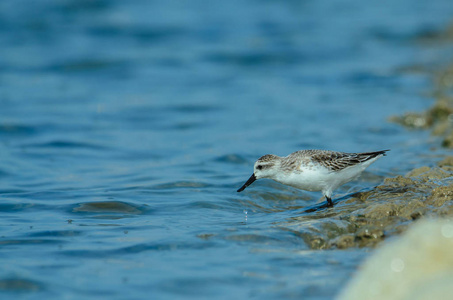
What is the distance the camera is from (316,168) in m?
7.91

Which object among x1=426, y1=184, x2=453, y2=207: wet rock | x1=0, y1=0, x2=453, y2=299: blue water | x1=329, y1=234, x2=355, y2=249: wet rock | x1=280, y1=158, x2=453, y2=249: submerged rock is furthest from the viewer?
x1=426, y1=184, x2=453, y2=207: wet rock

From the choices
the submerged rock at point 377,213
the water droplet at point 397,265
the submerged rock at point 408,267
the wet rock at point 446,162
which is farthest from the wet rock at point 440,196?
the water droplet at point 397,265

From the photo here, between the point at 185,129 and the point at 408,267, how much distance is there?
922cm

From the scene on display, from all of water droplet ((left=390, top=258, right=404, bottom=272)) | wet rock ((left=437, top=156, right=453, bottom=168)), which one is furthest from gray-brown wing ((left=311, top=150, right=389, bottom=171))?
water droplet ((left=390, top=258, right=404, bottom=272))

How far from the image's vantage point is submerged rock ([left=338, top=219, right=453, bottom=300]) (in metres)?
4.27

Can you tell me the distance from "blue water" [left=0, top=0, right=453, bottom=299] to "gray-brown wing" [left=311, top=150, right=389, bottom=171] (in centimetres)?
75

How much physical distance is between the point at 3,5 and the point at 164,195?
53.1ft

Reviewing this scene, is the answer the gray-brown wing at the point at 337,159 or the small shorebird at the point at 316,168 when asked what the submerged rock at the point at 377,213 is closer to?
the small shorebird at the point at 316,168

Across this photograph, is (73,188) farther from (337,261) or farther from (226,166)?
(337,261)

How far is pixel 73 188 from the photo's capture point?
30.5 ft

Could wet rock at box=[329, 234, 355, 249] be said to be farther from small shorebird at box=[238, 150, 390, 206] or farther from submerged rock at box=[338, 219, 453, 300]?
submerged rock at box=[338, 219, 453, 300]

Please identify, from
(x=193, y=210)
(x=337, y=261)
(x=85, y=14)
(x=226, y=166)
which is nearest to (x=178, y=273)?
(x=337, y=261)

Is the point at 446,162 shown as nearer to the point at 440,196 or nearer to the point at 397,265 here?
the point at 440,196

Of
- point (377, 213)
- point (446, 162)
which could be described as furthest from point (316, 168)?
point (446, 162)
